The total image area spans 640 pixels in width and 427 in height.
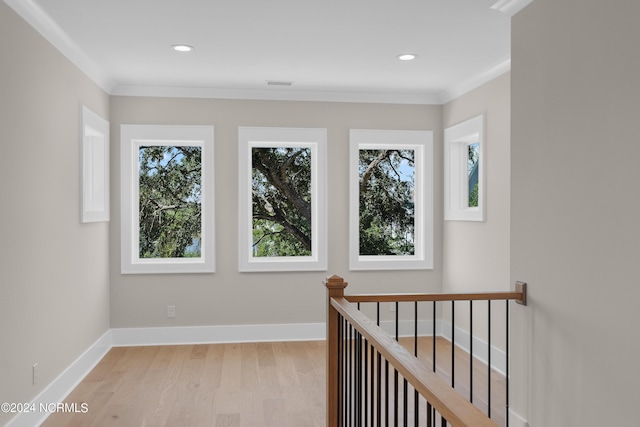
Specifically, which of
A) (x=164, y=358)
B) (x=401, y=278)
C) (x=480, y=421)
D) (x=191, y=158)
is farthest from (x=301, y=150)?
(x=480, y=421)

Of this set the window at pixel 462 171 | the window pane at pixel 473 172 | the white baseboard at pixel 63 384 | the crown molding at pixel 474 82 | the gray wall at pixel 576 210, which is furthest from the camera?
the window pane at pixel 473 172

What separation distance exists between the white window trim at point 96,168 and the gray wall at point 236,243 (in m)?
0.18

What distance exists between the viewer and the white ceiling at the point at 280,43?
3252 mm

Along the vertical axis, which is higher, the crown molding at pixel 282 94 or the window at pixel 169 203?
the crown molding at pixel 282 94

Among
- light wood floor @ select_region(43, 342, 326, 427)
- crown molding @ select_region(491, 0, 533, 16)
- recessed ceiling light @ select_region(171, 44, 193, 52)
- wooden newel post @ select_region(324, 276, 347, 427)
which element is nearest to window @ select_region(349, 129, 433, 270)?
light wood floor @ select_region(43, 342, 326, 427)

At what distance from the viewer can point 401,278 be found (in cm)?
573

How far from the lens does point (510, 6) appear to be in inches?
122

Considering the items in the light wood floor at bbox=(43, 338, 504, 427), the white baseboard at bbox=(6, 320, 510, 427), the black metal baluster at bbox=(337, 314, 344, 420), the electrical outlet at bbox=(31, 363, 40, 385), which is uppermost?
the black metal baluster at bbox=(337, 314, 344, 420)

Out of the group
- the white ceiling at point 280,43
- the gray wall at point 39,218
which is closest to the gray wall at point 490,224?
the white ceiling at point 280,43

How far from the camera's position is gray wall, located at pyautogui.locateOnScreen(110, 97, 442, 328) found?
5293 mm

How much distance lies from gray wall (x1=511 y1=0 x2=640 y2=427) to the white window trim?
348 cm

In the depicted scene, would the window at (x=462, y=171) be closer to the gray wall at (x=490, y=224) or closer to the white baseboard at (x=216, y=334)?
the gray wall at (x=490, y=224)

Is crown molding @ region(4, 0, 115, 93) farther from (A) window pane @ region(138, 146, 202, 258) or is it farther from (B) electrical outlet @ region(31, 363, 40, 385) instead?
(B) electrical outlet @ region(31, 363, 40, 385)

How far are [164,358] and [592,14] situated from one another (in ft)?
13.9
